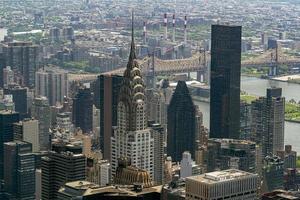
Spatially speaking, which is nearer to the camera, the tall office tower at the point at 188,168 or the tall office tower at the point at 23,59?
the tall office tower at the point at 188,168

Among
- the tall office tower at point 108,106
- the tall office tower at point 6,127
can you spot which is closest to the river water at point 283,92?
the tall office tower at point 108,106

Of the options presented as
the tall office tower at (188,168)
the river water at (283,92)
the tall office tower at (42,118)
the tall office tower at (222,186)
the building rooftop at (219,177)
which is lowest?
the river water at (283,92)

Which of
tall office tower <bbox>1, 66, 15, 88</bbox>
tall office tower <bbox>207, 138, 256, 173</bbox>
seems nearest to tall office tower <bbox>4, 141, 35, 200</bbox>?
tall office tower <bbox>207, 138, 256, 173</bbox>

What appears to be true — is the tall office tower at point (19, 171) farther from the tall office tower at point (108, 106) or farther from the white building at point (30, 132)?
the tall office tower at point (108, 106)

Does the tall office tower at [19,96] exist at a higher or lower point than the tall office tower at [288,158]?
higher

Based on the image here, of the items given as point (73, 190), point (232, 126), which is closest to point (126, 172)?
point (73, 190)

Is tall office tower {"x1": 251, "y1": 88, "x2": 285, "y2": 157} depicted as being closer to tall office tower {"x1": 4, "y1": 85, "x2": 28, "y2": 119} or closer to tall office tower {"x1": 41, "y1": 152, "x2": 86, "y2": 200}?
tall office tower {"x1": 4, "y1": 85, "x2": 28, "y2": 119}
